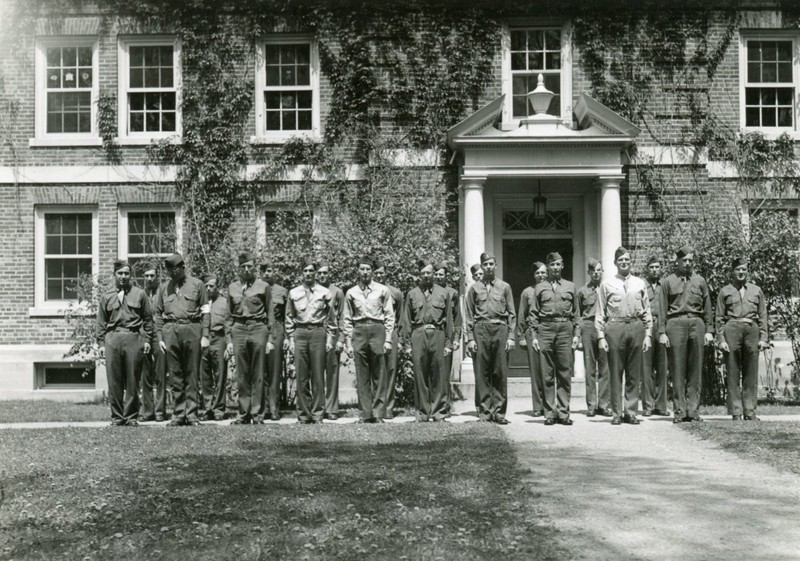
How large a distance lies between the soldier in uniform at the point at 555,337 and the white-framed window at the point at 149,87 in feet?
28.5

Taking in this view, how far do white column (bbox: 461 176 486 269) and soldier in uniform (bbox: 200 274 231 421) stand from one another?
14.3 ft

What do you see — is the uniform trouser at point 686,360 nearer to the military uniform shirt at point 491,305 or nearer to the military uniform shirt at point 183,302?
the military uniform shirt at point 491,305

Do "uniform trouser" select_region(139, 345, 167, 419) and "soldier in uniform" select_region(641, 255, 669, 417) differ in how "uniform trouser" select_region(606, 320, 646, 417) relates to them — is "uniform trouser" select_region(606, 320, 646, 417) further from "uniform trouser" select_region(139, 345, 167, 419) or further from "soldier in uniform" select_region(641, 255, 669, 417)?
"uniform trouser" select_region(139, 345, 167, 419)

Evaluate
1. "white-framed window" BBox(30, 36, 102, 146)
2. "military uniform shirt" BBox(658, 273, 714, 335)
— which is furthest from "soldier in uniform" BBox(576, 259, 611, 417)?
"white-framed window" BBox(30, 36, 102, 146)

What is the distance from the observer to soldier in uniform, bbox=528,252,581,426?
36.4 ft

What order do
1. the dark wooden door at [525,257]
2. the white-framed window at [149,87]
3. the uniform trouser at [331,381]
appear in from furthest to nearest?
the white-framed window at [149,87]
the dark wooden door at [525,257]
the uniform trouser at [331,381]

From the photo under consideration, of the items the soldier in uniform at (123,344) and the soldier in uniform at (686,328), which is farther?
the soldier in uniform at (123,344)

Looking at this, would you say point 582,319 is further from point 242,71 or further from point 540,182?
point 242,71

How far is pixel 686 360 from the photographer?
11.2m

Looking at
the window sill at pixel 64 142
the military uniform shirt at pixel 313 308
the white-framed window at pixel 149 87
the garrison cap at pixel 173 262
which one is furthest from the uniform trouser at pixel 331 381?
the window sill at pixel 64 142

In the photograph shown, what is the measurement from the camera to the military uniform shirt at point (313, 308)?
11.6 metres

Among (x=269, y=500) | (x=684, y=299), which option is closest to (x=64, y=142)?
(x=684, y=299)

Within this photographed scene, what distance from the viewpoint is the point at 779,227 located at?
1418 cm

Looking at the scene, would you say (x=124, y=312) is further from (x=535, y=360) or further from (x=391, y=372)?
(x=535, y=360)
